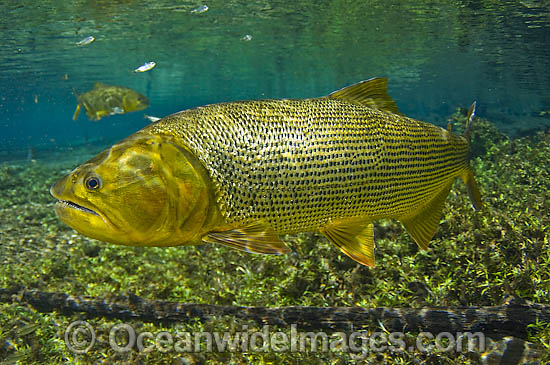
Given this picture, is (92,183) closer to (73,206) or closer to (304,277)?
(73,206)

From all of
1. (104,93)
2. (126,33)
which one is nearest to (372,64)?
(126,33)

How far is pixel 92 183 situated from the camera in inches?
68.7

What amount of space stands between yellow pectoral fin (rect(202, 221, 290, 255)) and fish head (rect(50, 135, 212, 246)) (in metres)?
0.14

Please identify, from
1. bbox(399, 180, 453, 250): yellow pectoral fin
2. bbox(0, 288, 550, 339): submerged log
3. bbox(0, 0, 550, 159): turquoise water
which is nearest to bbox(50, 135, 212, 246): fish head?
bbox(399, 180, 453, 250): yellow pectoral fin

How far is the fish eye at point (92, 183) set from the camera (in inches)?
68.7

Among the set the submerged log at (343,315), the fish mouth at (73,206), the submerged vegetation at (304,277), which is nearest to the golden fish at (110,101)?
the submerged vegetation at (304,277)

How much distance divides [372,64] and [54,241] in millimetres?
35401

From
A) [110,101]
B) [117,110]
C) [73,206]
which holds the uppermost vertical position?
[73,206]

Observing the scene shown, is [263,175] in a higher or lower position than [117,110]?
higher

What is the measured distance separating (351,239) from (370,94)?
3.82 feet

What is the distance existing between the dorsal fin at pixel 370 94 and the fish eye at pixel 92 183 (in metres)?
1.71

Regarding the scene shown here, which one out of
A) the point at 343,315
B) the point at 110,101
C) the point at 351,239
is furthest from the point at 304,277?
the point at 110,101

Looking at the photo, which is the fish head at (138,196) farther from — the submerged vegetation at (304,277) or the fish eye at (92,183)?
the submerged vegetation at (304,277)

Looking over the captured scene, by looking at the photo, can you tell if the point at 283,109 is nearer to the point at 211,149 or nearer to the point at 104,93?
the point at 211,149
